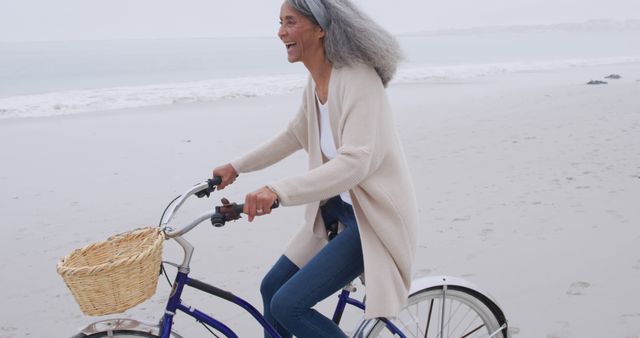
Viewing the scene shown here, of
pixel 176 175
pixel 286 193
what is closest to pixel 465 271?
pixel 286 193

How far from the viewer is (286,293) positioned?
7.24ft

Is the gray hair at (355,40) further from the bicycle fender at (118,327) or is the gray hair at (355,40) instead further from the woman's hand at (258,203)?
the bicycle fender at (118,327)

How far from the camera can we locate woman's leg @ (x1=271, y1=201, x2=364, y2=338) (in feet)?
7.22

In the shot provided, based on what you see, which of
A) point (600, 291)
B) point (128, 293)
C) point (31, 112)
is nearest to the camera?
point (128, 293)

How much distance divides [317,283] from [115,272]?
28.4 inches

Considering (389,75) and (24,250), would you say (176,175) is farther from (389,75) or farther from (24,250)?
(389,75)

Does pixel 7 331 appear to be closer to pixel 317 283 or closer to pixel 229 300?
pixel 229 300

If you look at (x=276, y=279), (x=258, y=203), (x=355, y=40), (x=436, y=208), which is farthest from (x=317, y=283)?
(x=436, y=208)

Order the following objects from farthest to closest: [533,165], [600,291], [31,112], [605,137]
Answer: [31,112], [605,137], [533,165], [600,291]

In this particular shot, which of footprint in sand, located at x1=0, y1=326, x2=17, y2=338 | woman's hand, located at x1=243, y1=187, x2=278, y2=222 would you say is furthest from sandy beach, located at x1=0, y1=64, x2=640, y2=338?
woman's hand, located at x1=243, y1=187, x2=278, y2=222

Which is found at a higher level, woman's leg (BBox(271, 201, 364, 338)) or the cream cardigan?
the cream cardigan

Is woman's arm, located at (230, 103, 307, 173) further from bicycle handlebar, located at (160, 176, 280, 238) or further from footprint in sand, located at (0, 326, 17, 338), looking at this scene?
footprint in sand, located at (0, 326, 17, 338)

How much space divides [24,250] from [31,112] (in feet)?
37.7

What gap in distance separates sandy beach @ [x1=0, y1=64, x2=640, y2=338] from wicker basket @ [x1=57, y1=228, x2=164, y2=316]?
6.49 ft
